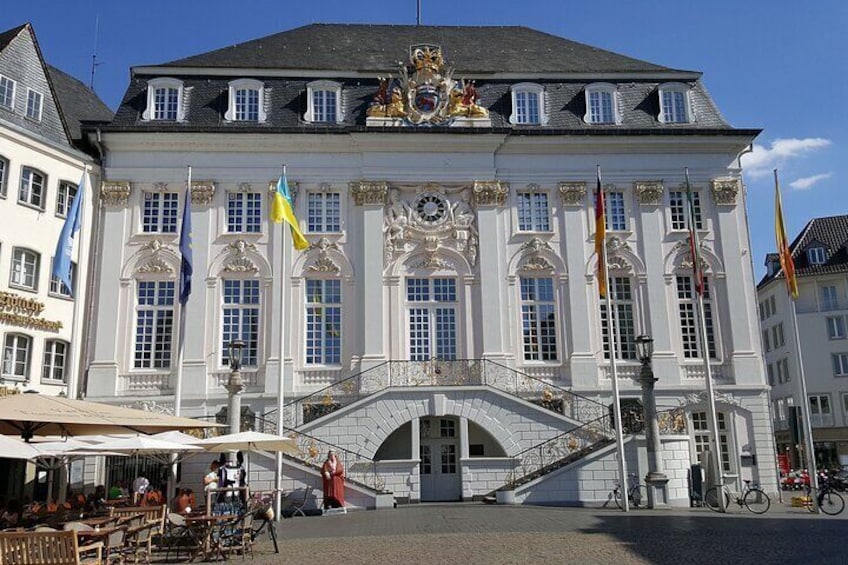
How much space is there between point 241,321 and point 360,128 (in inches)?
327

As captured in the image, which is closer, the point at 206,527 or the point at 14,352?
the point at 206,527

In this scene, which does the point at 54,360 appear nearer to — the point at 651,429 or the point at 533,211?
the point at 533,211

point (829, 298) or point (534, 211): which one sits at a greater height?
point (829, 298)

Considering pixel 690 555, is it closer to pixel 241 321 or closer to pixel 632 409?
pixel 632 409

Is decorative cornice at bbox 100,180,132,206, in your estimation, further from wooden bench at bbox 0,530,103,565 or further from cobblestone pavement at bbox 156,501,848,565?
wooden bench at bbox 0,530,103,565

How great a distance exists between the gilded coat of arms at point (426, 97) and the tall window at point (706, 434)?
539 inches

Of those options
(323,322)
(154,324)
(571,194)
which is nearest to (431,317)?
(323,322)

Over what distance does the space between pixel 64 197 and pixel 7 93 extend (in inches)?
154

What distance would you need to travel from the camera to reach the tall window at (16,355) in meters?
25.5

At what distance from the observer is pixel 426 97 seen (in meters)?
30.9

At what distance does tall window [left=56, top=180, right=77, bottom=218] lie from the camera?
92.3ft

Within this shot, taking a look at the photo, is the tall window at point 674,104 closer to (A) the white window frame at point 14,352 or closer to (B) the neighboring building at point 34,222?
(B) the neighboring building at point 34,222

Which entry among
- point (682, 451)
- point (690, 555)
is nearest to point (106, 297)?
point (682, 451)

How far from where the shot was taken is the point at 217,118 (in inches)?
1198
